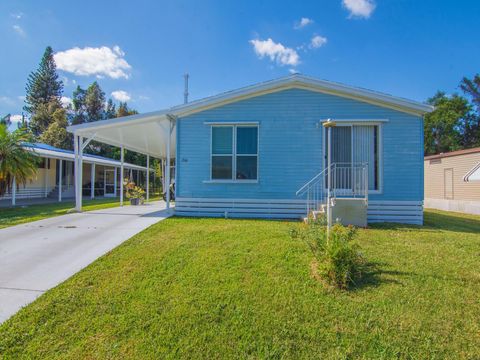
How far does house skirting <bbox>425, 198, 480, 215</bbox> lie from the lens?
12875 millimetres

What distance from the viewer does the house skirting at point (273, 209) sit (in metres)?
7.54

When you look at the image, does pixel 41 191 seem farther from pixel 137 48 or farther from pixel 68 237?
pixel 68 237

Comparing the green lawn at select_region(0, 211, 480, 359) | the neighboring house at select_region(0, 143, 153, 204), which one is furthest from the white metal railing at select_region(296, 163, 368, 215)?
the neighboring house at select_region(0, 143, 153, 204)

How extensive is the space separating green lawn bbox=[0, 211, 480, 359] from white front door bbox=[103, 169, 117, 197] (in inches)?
677

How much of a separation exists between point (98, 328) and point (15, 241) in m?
3.93

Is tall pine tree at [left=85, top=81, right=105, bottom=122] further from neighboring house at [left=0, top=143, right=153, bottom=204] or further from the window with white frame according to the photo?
the window with white frame

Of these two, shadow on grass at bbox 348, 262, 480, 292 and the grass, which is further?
the grass

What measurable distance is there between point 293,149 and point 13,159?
1003 cm

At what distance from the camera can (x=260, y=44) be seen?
11.7m

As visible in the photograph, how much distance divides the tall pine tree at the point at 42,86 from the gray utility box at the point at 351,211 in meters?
39.3

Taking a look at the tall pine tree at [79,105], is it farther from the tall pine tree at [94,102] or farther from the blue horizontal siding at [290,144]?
the blue horizontal siding at [290,144]

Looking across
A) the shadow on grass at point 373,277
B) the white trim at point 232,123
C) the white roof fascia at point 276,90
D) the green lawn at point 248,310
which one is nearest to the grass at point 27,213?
the white roof fascia at point 276,90

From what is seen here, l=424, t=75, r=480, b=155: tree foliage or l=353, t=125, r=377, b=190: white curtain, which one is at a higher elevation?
l=424, t=75, r=480, b=155: tree foliage

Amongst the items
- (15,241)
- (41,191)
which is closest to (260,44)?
(15,241)
